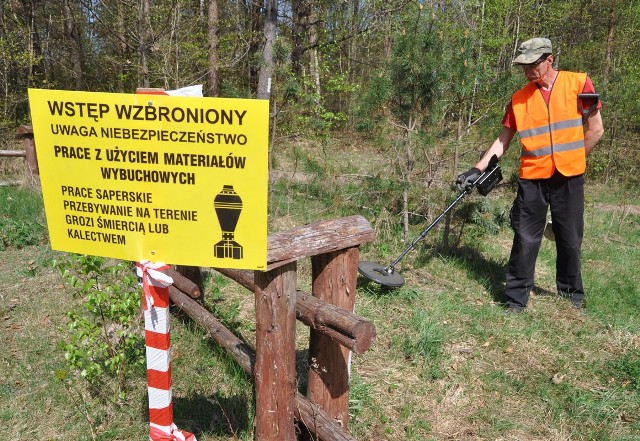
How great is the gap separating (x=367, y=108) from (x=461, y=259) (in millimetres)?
2092

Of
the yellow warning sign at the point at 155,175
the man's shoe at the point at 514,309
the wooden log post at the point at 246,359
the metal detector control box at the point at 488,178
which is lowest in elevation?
the man's shoe at the point at 514,309

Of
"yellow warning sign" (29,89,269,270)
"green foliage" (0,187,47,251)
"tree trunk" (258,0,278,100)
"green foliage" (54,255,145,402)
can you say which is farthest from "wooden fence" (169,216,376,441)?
"tree trunk" (258,0,278,100)

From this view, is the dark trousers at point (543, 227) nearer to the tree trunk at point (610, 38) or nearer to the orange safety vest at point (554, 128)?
the orange safety vest at point (554, 128)

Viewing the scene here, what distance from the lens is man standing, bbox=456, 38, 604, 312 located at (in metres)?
4.08

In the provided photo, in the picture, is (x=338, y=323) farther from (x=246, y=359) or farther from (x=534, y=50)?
(x=534, y=50)

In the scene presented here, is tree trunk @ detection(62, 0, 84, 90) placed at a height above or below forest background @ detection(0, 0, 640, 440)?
above

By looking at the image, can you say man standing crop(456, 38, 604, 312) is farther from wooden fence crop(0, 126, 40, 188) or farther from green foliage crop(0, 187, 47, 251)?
wooden fence crop(0, 126, 40, 188)

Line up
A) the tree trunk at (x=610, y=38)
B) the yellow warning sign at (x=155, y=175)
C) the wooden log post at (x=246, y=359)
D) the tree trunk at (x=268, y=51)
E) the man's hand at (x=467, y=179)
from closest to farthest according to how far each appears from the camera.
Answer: the yellow warning sign at (x=155, y=175) < the wooden log post at (x=246, y=359) < the man's hand at (x=467, y=179) < the tree trunk at (x=268, y=51) < the tree trunk at (x=610, y=38)

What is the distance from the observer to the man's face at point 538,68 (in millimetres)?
4020

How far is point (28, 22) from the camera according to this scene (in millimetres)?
15781

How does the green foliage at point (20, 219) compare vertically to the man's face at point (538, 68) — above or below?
below

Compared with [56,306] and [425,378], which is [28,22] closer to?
[56,306]

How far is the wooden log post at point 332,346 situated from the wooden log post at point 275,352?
295 millimetres

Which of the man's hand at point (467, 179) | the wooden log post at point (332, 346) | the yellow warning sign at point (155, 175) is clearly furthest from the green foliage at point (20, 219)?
the man's hand at point (467, 179)
